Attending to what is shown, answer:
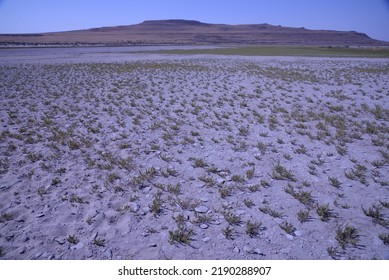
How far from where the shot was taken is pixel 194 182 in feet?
21.6

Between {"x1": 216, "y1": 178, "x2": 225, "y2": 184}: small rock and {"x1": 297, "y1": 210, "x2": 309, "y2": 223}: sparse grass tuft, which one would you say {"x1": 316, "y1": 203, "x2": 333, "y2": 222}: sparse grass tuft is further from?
{"x1": 216, "y1": 178, "x2": 225, "y2": 184}: small rock

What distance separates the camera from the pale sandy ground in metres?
4.61

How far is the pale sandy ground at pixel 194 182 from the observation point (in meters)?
4.61

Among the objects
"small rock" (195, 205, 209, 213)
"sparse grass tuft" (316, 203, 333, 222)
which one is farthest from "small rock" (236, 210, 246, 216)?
"sparse grass tuft" (316, 203, 333, 222)

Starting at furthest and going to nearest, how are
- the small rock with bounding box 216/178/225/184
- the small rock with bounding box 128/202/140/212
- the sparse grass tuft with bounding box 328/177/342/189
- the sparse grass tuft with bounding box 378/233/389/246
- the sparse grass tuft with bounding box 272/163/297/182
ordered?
the sparse grass tuft with bounding box 272/163/297/182
the small rock with bounding box 216/178/225/184
the sparse grass tuft with bounding box 328/177/342/189
the small rock with bounding box 128/202/140/212
the sparse grass tuft with bounding box 378/233/389/246

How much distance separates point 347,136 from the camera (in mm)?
9398

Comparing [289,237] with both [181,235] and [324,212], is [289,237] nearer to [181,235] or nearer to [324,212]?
[324,212]

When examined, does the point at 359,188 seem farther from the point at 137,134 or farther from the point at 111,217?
the point at 137,134

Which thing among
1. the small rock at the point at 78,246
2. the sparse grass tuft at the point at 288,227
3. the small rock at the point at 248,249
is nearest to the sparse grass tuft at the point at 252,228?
the small rock at the point at 248,249

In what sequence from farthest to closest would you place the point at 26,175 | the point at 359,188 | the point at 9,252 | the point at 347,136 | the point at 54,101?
the point at 54,101 < the point at 347,136 < the point at 26,175 < the point at 359,188 < the point at 9,252

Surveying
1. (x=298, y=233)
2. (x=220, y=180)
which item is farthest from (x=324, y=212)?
(x=220, y=180)
